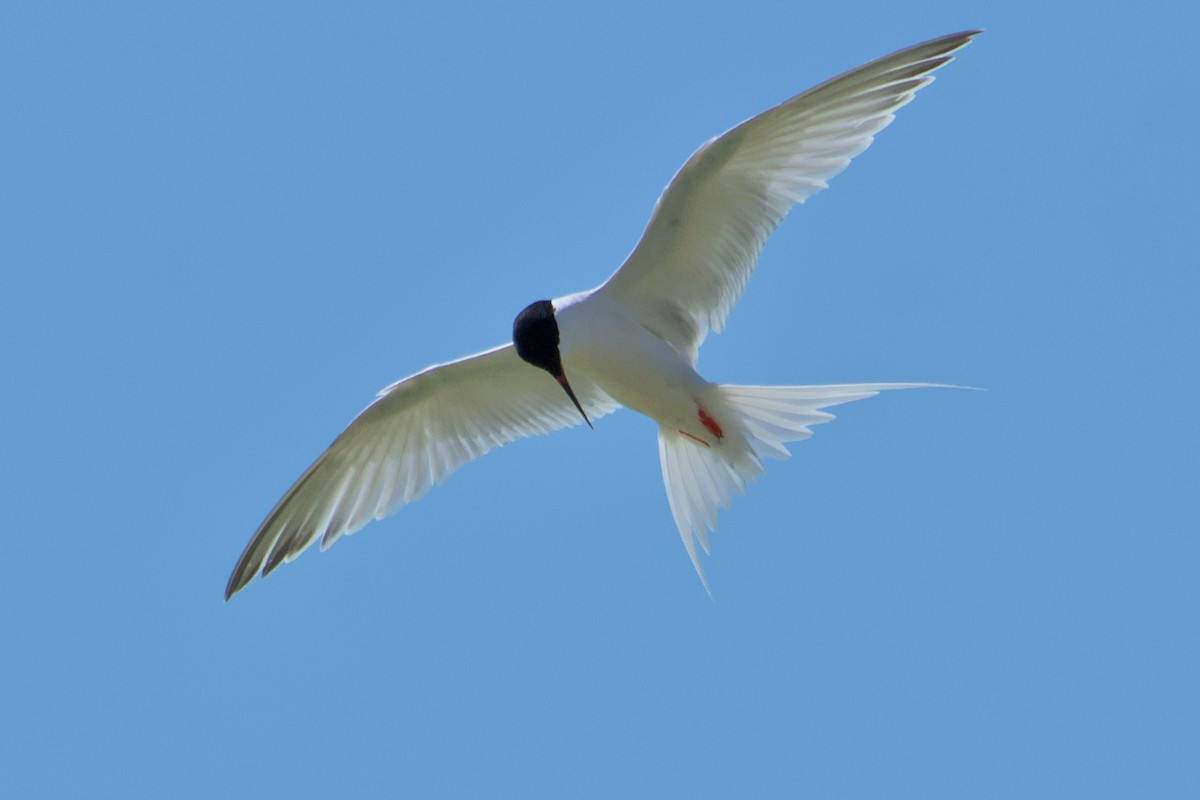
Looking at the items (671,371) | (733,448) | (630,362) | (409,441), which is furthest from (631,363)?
(409,441)

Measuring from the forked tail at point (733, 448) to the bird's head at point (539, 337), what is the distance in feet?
A: 2.18

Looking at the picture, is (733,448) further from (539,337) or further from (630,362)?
(539,337)

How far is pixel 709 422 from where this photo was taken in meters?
8.11

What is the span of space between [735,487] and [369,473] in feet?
7.51

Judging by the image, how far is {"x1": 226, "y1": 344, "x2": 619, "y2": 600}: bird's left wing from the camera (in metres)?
9.02

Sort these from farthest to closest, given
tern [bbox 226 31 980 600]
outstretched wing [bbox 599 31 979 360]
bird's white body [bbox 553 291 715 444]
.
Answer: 1. bird's white body [bbox 553 291 715 444]
2. tern [bbox 226 31 980 600]
3. outstretched wing [bbox 599 31 979 360]

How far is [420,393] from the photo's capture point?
29.6ft

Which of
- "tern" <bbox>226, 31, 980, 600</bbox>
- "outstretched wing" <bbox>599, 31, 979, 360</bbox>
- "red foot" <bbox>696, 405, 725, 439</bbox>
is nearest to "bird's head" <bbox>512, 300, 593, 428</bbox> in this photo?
"tern" <bbox>226, 31, 980, 600</bbox>

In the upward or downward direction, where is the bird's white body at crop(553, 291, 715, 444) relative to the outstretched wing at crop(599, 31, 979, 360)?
downward

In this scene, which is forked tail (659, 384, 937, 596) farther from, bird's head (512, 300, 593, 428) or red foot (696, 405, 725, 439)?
bird's head (512, 300, 593, 428)

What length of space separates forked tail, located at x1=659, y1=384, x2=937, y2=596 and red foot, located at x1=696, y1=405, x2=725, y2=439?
4 centimetres

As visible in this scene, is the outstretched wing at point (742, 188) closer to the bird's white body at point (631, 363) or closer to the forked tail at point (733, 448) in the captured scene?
the bird's white body at point (631, 363)

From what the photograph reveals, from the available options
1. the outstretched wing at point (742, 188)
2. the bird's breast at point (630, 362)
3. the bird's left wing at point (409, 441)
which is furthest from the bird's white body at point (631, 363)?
the bird's left wing at point (409, 441)

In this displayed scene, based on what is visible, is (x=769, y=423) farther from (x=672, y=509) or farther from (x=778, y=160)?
(x=778, y=160)
